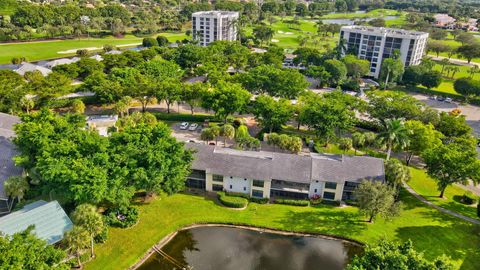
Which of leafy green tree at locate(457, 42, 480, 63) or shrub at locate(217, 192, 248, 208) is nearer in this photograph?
shrub at locate(217, 192, 248, 208)

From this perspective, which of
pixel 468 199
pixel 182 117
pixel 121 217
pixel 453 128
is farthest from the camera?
pixel 182 117

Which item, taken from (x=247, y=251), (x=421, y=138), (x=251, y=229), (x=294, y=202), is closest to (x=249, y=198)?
(x=251, y=229)

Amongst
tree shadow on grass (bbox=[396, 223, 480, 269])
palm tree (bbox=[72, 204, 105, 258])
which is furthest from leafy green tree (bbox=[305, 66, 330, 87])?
palm tree (bbox=[72, 204, 105, 258])

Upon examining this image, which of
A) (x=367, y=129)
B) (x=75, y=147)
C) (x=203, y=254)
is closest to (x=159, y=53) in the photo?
(x=367, y=129)

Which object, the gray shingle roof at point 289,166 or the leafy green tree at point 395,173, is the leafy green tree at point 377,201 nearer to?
the gray shingle roof at point 289,166

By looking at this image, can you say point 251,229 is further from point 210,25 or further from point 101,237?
point 210,25

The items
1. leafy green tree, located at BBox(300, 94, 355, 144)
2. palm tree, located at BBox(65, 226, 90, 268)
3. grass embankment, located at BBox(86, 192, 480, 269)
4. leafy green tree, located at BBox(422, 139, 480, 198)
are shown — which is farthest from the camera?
leafy green tree, located at BBox(300, 94, 355, 144)

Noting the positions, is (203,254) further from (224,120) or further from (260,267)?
(224,120)

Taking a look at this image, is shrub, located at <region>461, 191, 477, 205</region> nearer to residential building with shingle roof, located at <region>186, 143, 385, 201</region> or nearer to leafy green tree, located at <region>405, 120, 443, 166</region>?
leafy green tree, located at <region>405, 120, 443, 166</region>
